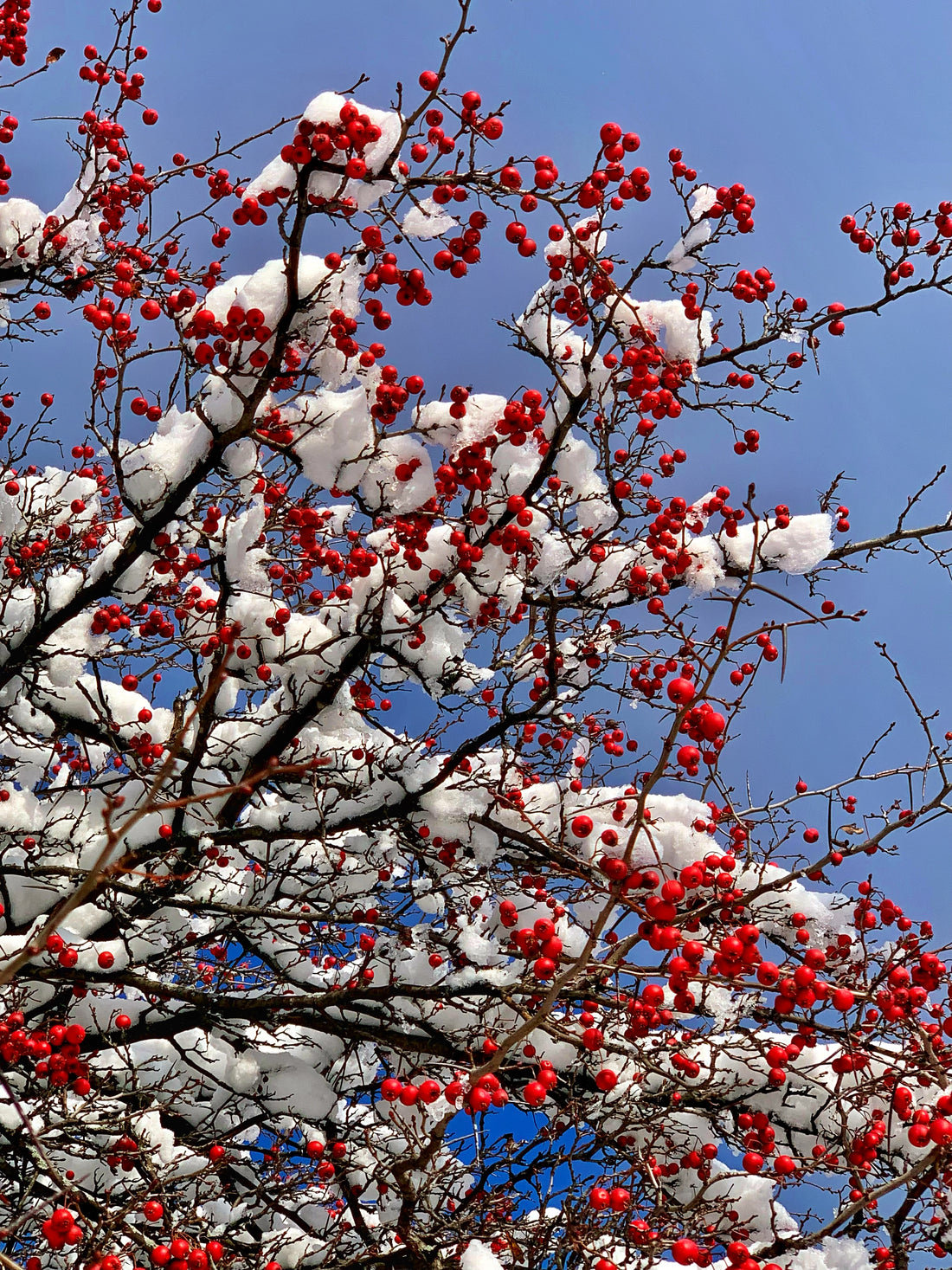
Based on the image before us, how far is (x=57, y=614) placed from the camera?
507 cm

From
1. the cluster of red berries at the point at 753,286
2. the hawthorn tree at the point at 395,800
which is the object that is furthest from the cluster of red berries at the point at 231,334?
the cluster of red berries at the point at 753,286

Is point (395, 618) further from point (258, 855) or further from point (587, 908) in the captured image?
point (258, 855)

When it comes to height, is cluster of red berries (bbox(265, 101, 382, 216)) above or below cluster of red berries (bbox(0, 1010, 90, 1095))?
above

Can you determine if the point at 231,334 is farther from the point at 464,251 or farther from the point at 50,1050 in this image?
the point at 50,1050

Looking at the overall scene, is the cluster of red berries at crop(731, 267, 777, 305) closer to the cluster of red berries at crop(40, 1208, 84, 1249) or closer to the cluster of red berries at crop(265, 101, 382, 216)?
the cluster of red berries at crop(265, 101, 382, 216)

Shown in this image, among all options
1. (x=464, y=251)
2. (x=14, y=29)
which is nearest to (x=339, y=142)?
(x=464, y=251)

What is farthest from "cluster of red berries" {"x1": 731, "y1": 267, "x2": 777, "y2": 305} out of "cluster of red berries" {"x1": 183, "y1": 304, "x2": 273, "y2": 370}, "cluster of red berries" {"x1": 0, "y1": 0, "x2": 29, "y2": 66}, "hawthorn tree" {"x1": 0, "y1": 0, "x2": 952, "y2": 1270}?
"cluster of red berries" {"x1": 0, "y1": 0, "x2": 29, "y2": 66}

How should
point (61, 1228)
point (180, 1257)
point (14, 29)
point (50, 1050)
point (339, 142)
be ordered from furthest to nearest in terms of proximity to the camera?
point (14, 29) < point (50, 1050) < point (180, 1257) < point (339, 142) < point (61, 1228)

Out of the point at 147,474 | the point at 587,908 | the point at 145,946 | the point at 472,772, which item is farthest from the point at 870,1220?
the point at 147,474

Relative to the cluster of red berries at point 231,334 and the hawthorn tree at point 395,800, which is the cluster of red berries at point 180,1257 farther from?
the cluster of red berries at point 231,334

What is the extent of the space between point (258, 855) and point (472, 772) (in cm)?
221

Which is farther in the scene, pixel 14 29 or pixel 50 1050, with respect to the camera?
pixel 14 29

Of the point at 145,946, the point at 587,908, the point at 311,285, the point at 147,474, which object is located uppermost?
the point at 311,285

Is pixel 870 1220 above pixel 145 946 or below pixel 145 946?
below
